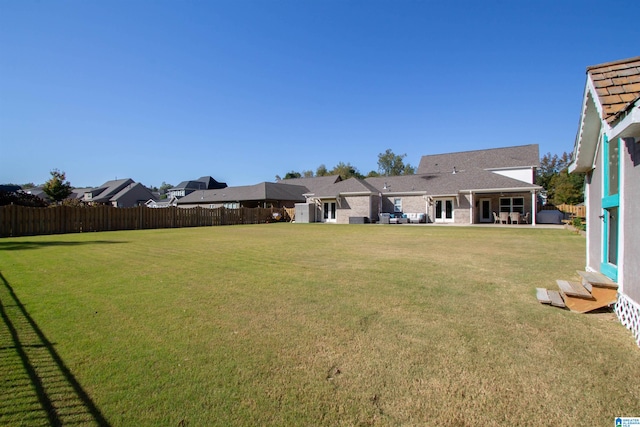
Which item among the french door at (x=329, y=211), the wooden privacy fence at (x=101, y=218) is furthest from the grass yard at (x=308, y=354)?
the french door at (x=329, y=211)

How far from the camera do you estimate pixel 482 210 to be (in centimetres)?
3042

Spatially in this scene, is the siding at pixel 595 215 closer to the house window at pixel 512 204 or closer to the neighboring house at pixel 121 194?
the house window at pixel 512 204

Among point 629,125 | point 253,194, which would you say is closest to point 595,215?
point 629,125

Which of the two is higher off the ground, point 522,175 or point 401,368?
point 522,175

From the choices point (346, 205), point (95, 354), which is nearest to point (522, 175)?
point (346, 205)

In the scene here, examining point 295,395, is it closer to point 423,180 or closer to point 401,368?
point 401,368

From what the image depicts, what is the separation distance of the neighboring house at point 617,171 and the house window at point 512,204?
25199 millimetres

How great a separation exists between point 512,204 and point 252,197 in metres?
30.4

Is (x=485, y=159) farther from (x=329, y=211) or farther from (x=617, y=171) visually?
(x=617, y=171)

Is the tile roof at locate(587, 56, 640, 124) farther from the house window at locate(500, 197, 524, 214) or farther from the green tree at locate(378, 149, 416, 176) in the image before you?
the green tree at locate(378, 149, 416, 176)

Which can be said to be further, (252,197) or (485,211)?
(252,197)

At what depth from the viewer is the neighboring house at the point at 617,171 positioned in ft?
13.2

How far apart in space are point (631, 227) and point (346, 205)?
30198 mm

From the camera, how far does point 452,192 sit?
95.6 feet
